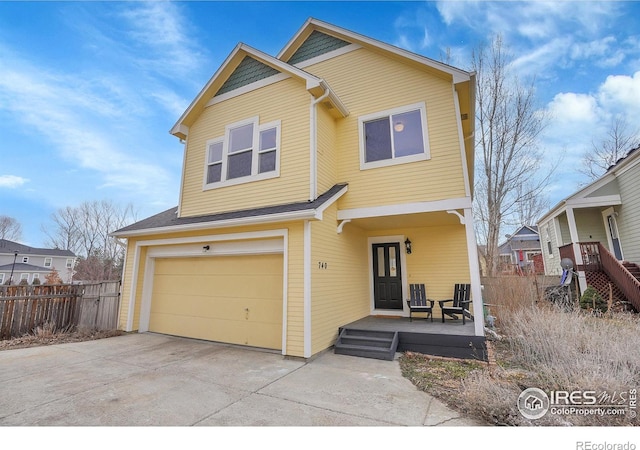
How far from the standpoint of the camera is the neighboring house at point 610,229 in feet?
32.7

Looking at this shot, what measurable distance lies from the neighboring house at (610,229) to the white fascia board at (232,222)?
10567 mm

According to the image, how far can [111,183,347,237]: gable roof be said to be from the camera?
18.7 feet

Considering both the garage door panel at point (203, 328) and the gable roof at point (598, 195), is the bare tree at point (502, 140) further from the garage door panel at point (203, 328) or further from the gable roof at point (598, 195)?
the garage door panel at point (203, 328)

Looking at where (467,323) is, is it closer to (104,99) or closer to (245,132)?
(245,132)

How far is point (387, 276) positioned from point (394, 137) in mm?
4032

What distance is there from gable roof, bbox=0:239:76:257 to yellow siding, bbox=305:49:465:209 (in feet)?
118

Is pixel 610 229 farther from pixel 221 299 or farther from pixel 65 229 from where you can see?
pixel 65 229

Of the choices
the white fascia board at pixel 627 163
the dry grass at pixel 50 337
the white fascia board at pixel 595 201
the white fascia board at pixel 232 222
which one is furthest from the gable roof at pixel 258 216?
the white fascia board at pixel 627 163

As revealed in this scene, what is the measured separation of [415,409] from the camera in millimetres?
3371

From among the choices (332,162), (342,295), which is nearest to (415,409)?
(342,295)

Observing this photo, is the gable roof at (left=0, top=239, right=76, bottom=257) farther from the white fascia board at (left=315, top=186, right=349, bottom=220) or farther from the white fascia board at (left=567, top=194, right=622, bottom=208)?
the white fascia board at (left=567, top=194, right=622, bottom=208)
